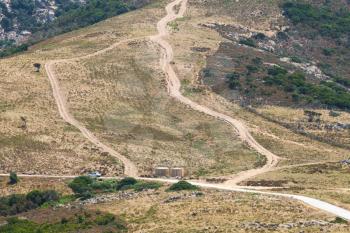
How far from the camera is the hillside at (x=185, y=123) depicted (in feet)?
224

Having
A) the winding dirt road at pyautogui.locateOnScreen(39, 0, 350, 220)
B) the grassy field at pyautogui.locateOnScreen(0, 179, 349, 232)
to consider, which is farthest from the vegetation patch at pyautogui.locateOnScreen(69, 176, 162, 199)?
the winding dirt road at pyautogui.locateOnScreen(39, 0, 350, 220)

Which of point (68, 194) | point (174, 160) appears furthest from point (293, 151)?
point (68, 194)

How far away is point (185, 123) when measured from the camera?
112 metres

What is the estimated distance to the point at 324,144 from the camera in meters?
106

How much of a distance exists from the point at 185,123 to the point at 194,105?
823 centimetres

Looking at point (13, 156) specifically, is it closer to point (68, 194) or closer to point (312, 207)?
point (68, 194)

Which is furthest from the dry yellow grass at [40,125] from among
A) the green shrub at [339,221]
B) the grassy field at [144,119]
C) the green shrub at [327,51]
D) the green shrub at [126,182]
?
the green shrub at [327,51]

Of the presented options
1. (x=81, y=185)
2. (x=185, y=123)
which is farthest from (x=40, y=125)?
(x=81, y=185)

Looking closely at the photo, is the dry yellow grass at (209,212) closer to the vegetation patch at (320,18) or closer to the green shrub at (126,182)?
the green shrub at (126,182)

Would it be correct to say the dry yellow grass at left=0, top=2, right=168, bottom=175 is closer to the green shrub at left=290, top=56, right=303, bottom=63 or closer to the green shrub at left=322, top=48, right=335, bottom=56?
the green shrub at left=290, top=56, right=303, bottom=63

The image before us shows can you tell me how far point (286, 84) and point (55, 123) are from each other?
40315 millimetres

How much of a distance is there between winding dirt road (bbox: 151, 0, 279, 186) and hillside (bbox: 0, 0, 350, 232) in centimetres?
22

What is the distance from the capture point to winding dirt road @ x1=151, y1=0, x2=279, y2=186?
302 ft

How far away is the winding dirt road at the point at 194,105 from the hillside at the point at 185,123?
0.22m
